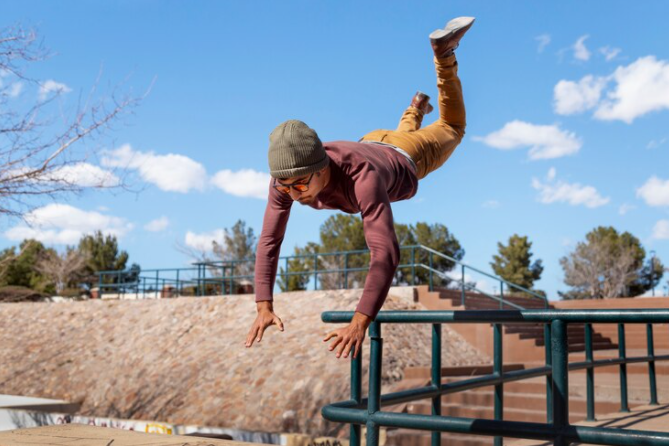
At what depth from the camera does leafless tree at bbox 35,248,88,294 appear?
43.5 meters

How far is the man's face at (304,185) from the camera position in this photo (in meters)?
2.72

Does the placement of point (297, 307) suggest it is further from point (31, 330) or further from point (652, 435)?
point (652, 435)

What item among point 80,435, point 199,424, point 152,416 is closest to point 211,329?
point 152,416

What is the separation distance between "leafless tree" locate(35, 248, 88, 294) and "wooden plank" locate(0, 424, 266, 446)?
41180mm

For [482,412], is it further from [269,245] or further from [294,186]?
[294,186]

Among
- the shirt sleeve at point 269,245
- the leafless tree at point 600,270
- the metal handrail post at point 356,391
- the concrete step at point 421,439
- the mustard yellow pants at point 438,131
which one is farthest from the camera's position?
the leafless tree at point 600,270

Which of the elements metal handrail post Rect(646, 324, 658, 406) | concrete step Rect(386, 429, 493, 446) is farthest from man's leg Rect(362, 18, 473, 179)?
concrete step Rect(386, 429, 493, 446)

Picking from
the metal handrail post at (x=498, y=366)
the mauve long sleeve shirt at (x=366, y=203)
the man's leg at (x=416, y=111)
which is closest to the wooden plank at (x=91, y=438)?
the mauve long sleeve shirt at (x=366, y=203)

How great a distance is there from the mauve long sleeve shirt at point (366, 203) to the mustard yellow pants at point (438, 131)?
0.70 feet

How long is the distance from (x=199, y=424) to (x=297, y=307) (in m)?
4.20

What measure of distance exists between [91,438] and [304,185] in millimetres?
2042

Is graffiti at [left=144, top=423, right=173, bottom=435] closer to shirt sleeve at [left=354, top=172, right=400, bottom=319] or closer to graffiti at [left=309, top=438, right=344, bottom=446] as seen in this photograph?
graffiti at [left=309, top=438, right=344, bottom=446]

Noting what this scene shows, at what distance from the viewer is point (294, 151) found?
264 centimetres

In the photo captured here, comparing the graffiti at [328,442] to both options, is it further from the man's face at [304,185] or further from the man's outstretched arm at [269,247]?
the man's face at [304,185]
